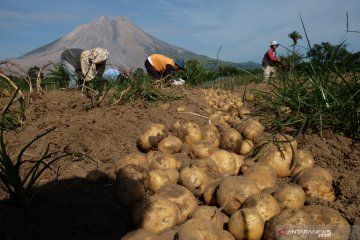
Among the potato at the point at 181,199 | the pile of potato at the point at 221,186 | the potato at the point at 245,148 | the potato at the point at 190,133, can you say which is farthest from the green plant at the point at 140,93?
the potato at the point at 181,199

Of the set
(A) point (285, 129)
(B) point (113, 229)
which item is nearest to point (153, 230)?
(B) point (113, 229)

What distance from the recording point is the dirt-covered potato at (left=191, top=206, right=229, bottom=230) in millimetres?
2102

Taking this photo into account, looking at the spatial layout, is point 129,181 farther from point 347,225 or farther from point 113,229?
point 347,225

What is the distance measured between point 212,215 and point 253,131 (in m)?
1.26

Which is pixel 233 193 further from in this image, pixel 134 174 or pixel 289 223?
pixel 134 174

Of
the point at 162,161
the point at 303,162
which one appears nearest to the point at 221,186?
the point at 162,161

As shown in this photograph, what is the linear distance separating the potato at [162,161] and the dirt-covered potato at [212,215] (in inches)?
24.5

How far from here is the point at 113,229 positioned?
84.3 inches

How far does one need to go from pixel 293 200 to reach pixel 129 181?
1.09 m

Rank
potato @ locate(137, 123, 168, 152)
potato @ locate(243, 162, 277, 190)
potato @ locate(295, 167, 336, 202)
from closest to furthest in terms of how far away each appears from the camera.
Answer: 1. potato @ locate(295, 167, 336, 202)
2. potato @ locate(243, 162, 277, 190)
3. potato @ locate(137, 123, 168, 152)

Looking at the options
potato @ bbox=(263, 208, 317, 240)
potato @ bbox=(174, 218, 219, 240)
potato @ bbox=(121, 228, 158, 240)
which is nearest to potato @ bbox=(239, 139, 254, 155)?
potato @ bbox=(263, 208, 317, 240)

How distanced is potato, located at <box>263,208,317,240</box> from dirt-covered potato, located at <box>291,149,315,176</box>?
2.55ft

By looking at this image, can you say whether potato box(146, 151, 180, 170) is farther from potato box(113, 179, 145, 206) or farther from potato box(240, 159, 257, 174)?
potato box(240, 159, 257, 174)

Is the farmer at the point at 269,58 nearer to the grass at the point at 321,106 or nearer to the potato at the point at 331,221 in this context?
the grass at the point at 321,106
